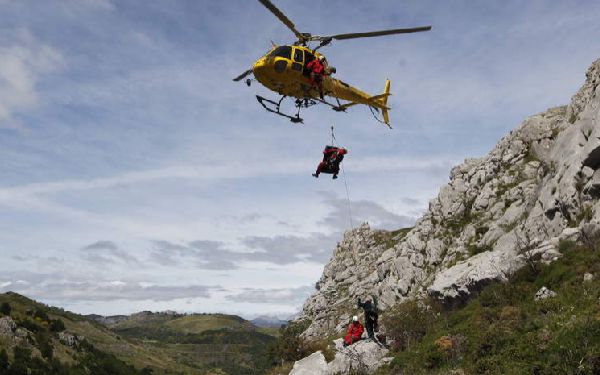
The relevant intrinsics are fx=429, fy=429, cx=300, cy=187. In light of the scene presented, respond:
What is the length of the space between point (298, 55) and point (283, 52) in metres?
0.74

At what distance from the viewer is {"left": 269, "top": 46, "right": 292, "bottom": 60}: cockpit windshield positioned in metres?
20.5

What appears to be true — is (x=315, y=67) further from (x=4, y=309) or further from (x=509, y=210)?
(x=4, y=309)

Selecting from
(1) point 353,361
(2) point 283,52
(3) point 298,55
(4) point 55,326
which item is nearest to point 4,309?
(4) point 55,326

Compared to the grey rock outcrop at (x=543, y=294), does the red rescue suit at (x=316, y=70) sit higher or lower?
higher

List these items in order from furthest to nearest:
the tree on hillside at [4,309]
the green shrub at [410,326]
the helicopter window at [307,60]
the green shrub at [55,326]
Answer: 1. the green shrub at [55,326]
2. the tree on hillside at [4,309]
3. the green shrub at [410,326]
4. the helicopter window at [307,60]

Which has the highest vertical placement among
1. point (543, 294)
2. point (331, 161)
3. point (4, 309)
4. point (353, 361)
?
point (331, 161)

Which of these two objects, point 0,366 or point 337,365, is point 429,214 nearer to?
point 337,365

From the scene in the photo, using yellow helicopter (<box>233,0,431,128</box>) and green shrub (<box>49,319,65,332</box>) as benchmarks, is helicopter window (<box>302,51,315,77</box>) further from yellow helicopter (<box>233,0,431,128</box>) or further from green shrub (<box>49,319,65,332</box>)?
green shrub (<box>49,319,65,332</box>)

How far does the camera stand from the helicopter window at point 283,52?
20.5m

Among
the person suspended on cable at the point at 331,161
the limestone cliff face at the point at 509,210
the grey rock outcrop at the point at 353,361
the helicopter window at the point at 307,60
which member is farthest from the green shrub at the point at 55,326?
the helicopter window at the point at 307,60

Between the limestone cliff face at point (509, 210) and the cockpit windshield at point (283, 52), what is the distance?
17.8 m

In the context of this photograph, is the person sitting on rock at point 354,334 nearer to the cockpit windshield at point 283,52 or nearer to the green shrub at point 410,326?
the green shrub at point 410,326

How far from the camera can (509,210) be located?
117ft

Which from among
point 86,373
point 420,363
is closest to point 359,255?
point 86,373
